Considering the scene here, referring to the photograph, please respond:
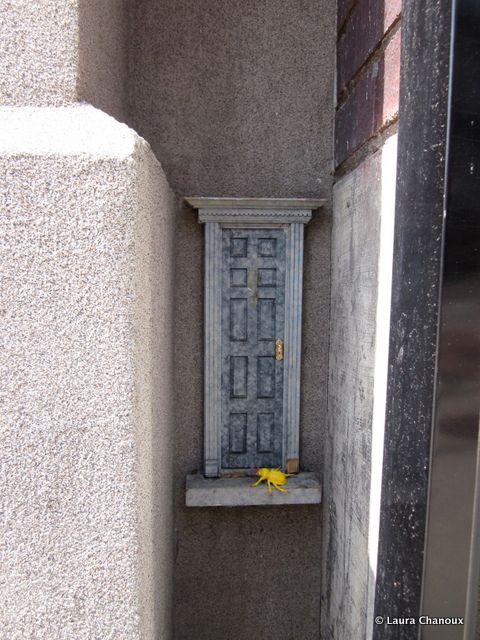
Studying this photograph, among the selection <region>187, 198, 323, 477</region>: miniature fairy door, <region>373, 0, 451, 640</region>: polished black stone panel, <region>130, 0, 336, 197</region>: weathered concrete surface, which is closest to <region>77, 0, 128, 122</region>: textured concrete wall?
<region>130, 0, 336, 197</region>: weathered concrete surface

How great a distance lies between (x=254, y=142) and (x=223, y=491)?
199 cm

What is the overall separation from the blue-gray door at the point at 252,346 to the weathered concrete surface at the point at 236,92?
1.20ft

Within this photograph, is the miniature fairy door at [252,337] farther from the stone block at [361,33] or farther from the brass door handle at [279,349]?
the stone block at [361,33]

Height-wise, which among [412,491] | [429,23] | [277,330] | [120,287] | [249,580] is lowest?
[249,580]

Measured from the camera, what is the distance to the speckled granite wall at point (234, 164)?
2686 mm

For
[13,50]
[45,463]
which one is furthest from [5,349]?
[13,50]

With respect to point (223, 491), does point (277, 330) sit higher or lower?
higher

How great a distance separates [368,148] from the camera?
219cm

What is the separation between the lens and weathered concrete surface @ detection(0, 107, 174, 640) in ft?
4.89

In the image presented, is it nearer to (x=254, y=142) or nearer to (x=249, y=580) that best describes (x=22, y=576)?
(x=249, y=580)

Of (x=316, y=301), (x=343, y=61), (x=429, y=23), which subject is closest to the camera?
(x=429, y=23)

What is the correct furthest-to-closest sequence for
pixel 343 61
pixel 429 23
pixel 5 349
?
pixel 343 61 → pixel 5 349 → pixel 429 23

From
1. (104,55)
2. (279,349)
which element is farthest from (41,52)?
(279,349)

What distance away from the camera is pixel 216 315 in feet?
8.83
